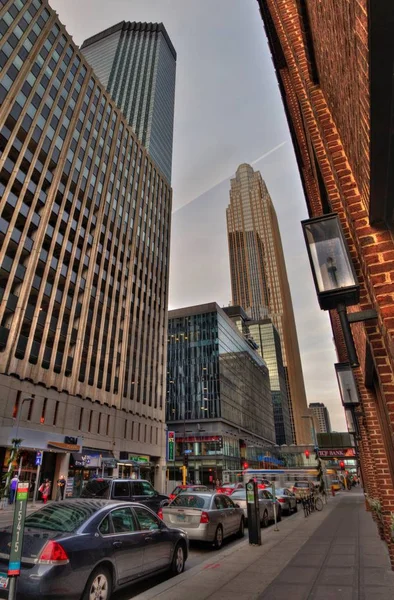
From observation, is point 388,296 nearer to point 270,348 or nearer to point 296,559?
point 296,559

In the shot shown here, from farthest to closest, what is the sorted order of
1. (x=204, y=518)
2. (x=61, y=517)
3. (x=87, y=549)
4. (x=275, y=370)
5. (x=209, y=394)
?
(x=275, y=370)
(x=209, y=394)
(x=204, y=518)
(x=61, y=517)
(x=87, y=549)

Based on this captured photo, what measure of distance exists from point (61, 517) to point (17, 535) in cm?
239

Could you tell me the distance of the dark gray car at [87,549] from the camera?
4.62 m

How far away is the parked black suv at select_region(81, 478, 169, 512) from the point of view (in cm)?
1207

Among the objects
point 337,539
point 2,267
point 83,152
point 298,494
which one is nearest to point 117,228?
point 83,152

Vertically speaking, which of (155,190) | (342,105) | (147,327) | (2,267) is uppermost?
(155,190)

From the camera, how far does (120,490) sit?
12414 mm

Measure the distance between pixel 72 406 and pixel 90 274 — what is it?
1469cm

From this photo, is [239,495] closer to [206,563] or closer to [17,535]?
[206,563]

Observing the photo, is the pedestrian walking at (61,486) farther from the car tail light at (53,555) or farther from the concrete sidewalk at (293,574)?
the car tail light at (53,555)

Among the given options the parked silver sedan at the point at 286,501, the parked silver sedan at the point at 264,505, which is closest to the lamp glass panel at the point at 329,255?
the parked silver sedan at the point at 264,505

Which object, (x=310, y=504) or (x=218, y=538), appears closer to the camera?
(x=218, y=538)

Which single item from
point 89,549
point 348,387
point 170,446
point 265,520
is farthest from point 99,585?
point 170,446

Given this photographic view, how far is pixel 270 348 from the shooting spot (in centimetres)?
15325
